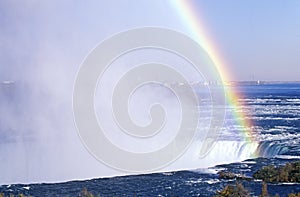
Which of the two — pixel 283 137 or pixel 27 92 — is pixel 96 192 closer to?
pixel 283 137

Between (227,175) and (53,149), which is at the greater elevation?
(53,149)

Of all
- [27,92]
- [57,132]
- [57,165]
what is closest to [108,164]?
[57,165]

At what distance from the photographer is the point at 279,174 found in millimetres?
16969

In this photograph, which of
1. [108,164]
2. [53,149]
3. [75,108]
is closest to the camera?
[108,164]

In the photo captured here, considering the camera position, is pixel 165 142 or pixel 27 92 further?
pixel 27 92

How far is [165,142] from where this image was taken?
92.2ft

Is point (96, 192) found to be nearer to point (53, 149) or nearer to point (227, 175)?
point (227, 175)

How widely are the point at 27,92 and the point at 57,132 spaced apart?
11722 mm

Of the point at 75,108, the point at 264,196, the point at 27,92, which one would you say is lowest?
the point at 264,196

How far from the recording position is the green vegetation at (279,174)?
16.8 metres

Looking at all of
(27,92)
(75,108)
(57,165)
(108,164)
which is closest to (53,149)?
(57,165)

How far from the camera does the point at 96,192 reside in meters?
15.4

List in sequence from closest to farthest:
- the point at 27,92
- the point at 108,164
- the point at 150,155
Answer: the point at 108,164
the point at 150,155
the point at 27,92

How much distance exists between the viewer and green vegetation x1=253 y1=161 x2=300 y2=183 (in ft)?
55.0
